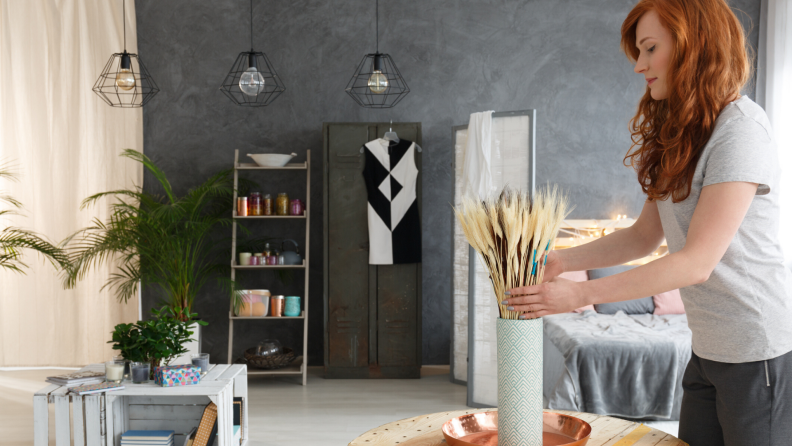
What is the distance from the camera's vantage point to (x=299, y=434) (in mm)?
3352

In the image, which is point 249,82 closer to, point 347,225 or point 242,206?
point 242,206

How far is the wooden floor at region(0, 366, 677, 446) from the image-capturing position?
10.9 ft

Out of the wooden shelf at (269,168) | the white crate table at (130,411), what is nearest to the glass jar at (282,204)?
the wooden shelf at (269,168)

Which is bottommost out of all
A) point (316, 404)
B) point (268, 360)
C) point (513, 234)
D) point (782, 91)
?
point (316, 404)

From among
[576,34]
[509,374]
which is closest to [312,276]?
[576,34]

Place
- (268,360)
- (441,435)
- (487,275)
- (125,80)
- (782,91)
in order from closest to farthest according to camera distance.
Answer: (441,435) < (125,80) < (487,275) < (268,360) < (782,91)

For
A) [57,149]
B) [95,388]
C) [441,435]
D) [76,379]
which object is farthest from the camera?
[57,149]

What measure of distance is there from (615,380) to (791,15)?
10.6 ft

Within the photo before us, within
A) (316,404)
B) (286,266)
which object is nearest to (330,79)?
(286,266)

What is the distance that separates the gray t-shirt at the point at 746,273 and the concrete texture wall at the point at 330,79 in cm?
374

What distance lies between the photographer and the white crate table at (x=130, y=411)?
269 cm

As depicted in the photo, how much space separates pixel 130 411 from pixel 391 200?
220 cm

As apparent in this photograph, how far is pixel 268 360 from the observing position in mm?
4367

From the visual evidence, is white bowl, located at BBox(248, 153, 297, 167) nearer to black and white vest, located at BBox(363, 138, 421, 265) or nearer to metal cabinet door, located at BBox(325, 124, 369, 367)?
metal cabinet door, located at BBox(325, 124, 369, 367)
